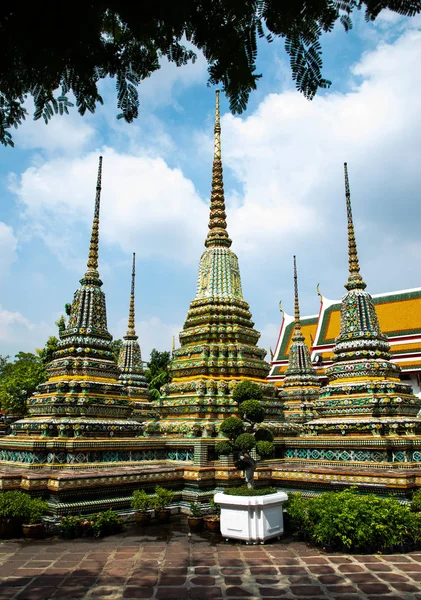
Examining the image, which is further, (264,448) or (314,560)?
(264,448)

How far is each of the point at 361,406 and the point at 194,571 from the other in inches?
290

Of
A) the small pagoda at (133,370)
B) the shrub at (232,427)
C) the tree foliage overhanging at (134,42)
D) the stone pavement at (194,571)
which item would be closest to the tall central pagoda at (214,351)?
the shrub at (232,427)

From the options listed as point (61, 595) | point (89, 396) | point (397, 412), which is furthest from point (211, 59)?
point (397, 412)

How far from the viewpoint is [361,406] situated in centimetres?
1231

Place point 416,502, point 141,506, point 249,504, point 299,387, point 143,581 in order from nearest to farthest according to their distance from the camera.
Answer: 1. point 143,581
2. point 249,504
3. point 416,502
4. point 141,506
5. point 299,387

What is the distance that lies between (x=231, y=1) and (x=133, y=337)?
20.3m

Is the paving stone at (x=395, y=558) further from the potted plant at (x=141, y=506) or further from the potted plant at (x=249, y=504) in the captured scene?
the potted plant at (x=141, y=506)

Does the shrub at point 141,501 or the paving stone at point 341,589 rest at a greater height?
the shrub at point 141,501

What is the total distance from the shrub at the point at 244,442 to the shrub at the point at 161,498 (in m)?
2.04

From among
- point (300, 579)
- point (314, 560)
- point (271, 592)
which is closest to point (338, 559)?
point (314, 560)

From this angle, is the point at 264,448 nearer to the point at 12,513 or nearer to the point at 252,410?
the point at 252,410

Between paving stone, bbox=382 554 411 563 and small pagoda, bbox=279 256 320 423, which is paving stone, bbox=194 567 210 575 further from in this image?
small pagoda, bbox=279 256 320 423

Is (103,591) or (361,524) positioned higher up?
(361,524)

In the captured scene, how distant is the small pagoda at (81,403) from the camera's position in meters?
10.6
